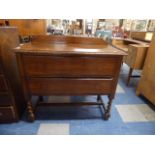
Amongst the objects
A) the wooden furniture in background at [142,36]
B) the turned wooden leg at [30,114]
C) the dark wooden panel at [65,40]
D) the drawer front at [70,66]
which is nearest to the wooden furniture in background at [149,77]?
the dark wooden panel at [65,40]

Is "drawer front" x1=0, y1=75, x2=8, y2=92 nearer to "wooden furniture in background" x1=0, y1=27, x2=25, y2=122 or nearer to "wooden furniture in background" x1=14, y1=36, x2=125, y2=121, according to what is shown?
"wooden furniture in background" x1=0, y1=27, x2=25, y2=122

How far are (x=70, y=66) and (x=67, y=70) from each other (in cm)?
5

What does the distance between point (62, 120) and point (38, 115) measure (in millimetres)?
329

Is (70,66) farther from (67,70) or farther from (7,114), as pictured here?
(7,114)

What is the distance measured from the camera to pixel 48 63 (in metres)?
1.13

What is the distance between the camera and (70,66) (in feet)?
3.79

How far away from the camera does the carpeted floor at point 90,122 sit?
1408 mm

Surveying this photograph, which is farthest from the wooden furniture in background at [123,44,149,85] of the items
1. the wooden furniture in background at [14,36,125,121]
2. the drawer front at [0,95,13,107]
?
the drawer front at [0,95,13,107]

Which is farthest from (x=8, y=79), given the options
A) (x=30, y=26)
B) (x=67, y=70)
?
(x=30, y=26)

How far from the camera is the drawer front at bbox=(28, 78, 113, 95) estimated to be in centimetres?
122

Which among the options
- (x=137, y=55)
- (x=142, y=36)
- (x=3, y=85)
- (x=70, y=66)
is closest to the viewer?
(x=70, y=66)
